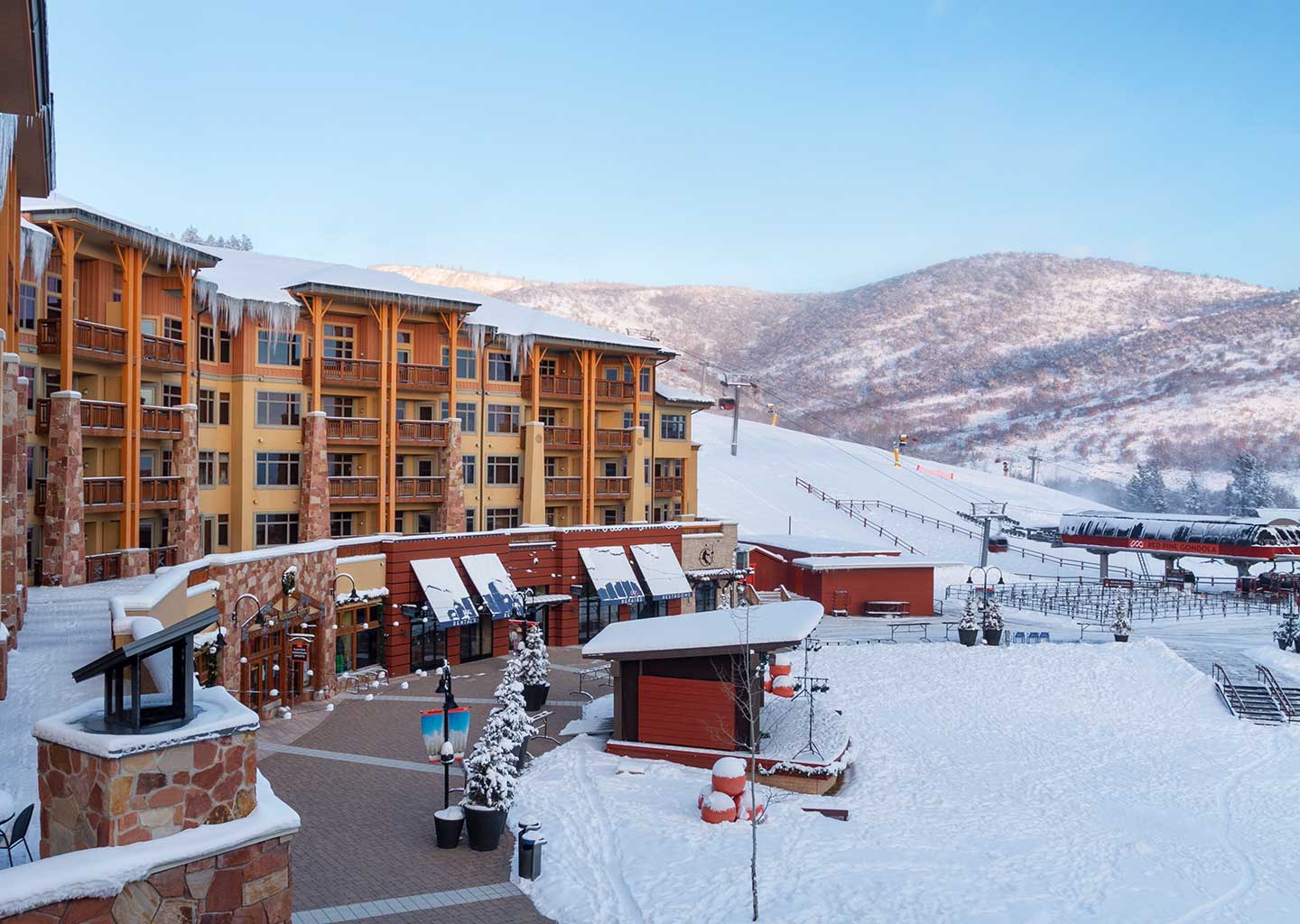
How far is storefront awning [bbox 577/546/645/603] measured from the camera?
130 ft

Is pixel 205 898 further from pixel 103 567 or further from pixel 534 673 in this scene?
pixel 103 567

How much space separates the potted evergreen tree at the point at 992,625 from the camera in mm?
38750

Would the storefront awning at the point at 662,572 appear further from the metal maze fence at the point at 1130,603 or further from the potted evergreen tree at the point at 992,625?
the metal maze fence at the point at 1130,603

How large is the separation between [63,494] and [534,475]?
2002 cm

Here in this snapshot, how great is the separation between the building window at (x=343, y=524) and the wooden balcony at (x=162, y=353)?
861 cm

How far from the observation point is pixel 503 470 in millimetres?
42062

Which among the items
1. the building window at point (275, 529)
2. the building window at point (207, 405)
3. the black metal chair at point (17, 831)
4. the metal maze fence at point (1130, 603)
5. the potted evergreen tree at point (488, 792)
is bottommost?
the metal maze fence at point (1130, 603)

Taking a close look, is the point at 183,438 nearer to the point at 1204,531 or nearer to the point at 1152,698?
the point at 1152,698

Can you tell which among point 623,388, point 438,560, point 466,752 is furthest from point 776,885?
point 623,388

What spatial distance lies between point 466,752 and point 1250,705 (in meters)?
26.2

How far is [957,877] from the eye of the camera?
17.8m

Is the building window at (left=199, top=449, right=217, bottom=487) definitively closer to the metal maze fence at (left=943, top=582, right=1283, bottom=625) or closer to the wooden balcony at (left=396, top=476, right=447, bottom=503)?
the wooden balcony at (left=396, top=476, right=447, bottom=503)

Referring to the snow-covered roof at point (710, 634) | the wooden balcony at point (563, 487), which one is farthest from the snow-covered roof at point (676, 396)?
the snow-covered roof at point (710, 634)

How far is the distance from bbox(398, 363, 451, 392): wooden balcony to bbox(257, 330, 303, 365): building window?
147 inches
